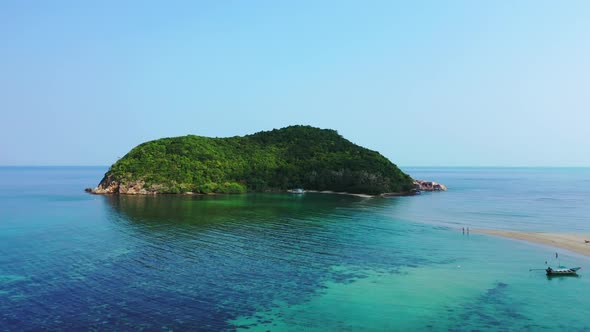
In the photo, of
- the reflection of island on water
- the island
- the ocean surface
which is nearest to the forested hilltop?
the island

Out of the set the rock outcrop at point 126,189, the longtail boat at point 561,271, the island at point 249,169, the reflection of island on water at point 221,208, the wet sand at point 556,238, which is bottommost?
the longtail boat at point 561,271

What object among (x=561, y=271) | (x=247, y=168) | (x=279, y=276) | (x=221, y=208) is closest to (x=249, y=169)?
(x=247, y=168)

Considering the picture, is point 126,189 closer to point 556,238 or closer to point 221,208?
point 221,208

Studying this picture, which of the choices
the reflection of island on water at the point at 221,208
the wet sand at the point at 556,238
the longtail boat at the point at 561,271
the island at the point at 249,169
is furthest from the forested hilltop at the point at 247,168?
the longtail boat at the point at 561,271

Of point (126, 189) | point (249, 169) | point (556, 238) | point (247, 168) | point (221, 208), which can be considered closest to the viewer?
point (556, 238)

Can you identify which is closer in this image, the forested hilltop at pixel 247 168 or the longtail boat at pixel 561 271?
the longtail boat at pixel 561 271

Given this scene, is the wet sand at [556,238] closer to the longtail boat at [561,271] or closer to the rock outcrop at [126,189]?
the longtail boat at [561,271]

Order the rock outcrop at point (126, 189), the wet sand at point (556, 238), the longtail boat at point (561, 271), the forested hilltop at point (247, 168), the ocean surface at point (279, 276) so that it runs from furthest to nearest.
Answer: the forested hilltop at point (247, 168), the rock outcrop at point (126, 189), the wet sand at point (556, 238), the longtail boat at point (561, 271), the ocean surface at point (279, 276)
